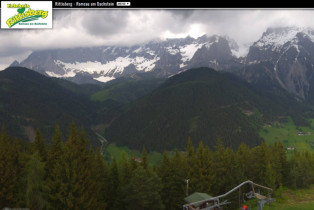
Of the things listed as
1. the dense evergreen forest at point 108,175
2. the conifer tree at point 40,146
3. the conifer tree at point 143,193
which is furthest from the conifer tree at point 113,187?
the conifer tree at point 40,146

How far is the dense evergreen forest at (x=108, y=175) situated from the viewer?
4253cm

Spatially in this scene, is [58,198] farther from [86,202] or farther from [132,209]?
[132,209]

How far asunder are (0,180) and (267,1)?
45.0 metres

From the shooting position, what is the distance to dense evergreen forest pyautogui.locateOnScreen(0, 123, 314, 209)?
1674 inches

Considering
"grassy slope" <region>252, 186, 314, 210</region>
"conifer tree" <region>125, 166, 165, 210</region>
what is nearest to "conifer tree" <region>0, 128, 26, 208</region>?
"conifer tree" <region>125, 166, 165, 210</region>

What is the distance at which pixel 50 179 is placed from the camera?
144 ft

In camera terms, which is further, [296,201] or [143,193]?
[296,201]

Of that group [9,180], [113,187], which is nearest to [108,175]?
[113,187]

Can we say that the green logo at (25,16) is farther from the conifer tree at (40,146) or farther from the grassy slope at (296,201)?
the grassy slope at (296,201)

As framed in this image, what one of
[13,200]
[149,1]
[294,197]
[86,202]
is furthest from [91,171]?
[294,197]

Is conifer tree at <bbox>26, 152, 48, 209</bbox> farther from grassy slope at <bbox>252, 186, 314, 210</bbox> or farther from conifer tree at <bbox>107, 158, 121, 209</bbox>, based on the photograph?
grassy slope at <bbox>252, 186, 314, 210</bbox>

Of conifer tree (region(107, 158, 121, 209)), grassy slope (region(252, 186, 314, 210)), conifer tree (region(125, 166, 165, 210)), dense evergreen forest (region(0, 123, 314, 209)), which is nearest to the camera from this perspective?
dense evergreen forest (region(0, 123, 314, 209))

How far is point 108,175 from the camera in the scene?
62125mm

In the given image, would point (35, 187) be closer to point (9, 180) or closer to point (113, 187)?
point (9, 180)
